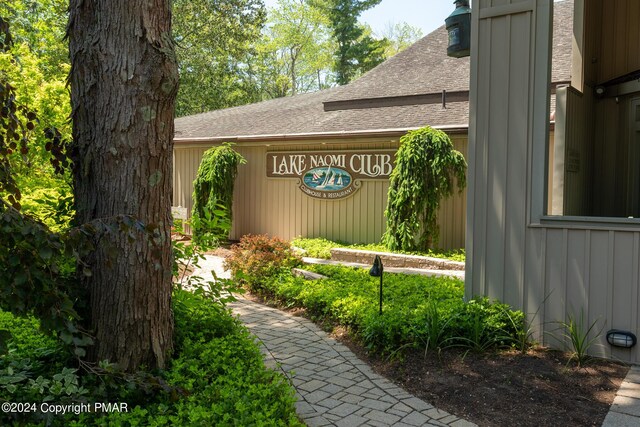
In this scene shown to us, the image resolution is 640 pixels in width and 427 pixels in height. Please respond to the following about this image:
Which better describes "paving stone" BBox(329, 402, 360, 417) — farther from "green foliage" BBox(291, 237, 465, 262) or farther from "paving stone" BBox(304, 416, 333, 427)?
"green foliage" BBox(291, 237, 465, 262)

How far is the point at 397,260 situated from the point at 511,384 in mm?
4884

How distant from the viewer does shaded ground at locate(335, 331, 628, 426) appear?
11.6 ft

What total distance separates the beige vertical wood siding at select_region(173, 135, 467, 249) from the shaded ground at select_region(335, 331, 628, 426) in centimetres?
518

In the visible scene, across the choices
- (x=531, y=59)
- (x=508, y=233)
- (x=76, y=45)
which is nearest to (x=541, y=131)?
(x=531, y=59)

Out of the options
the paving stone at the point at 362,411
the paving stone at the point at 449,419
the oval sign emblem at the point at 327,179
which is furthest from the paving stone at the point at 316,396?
the oval sign emblem at the point at 327,179

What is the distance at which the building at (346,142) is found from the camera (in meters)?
10.3

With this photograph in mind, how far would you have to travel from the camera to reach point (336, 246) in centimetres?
1039

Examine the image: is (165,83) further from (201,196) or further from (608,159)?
(201,196)

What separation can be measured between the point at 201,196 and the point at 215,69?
621 inches

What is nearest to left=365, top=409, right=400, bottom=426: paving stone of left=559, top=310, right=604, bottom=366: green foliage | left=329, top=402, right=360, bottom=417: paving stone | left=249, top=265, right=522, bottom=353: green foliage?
left=329, top=402, right=360, bottom=417: paving stone

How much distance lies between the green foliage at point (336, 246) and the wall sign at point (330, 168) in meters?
1.05

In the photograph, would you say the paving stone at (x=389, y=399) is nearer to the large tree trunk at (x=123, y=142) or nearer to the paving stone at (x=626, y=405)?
the paving stone at (x=626, y=405)

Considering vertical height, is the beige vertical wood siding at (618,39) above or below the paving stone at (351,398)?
above

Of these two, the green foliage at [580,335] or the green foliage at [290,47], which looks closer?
the green foliage at [580,335]
